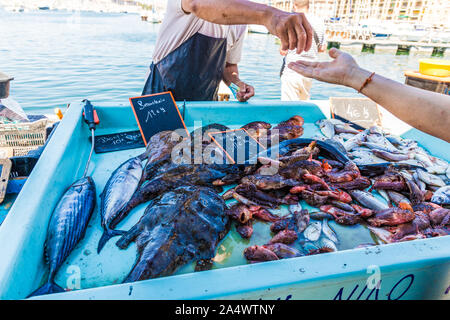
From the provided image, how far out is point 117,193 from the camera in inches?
78.6

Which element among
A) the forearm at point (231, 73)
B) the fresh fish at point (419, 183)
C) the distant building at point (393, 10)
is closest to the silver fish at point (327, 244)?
the fresh fish at point (419, 183)

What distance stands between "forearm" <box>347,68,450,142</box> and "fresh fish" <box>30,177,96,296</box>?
2.00 meters

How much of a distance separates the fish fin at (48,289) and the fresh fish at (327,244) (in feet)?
4.84

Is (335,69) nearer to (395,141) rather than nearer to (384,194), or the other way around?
(384,194)

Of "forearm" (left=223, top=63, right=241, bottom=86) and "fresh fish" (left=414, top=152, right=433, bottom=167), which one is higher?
"forearm" (left=223, top=63, right=241, bottom=86)

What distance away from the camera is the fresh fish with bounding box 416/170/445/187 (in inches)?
96.0

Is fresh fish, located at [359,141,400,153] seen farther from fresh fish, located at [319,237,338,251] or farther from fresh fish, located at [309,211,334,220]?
fresh fish, located at [319,237,338,251]

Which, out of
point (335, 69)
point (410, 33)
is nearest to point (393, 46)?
point (410, 33)

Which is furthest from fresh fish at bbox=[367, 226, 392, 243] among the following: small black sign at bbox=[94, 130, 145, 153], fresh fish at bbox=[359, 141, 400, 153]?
small black sign at bbox=[94, 130, 145, 153]

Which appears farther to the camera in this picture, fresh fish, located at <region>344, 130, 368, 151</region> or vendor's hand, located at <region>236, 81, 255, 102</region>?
vendor's hand, located at <region>236, 81, 255, 102</region>

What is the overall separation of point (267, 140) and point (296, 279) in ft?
6.34

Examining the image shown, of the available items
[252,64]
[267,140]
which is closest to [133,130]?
[267,140]

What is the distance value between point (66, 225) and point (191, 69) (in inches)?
85.7

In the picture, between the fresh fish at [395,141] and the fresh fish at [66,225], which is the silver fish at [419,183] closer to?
the fresh fish at [395,141]
